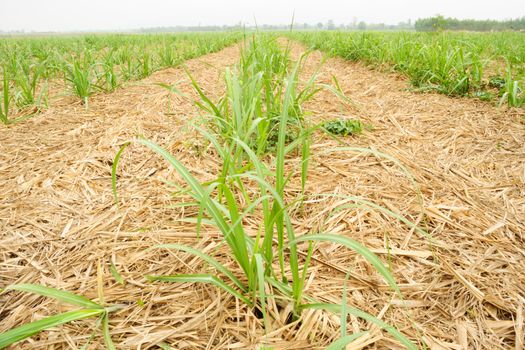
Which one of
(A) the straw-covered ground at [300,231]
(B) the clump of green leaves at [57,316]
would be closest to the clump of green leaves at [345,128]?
(A) the straw-covered ground at [300,231]

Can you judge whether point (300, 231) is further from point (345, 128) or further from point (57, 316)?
point (345, 128)

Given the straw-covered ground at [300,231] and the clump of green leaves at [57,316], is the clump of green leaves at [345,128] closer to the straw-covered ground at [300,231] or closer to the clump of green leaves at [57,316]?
the straw-covered ground at [300,231]

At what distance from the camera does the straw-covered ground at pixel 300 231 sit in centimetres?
68

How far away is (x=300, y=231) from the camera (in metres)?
0.97

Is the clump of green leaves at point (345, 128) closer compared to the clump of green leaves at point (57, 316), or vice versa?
the clump of green leaves at point (57, 316)

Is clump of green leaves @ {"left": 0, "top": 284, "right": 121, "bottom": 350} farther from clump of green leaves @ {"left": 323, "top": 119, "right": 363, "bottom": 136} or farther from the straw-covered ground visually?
clump of green leaves @ {"left": 323, "top": 119, "right": 363, "bottom": 136}

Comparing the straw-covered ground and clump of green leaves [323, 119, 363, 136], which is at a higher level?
clump of green leaves [323, 119, 363, 136]

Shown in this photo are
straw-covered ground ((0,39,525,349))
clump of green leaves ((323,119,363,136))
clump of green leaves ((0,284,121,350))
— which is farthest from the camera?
clump of green leaves ((323,119,363,136))

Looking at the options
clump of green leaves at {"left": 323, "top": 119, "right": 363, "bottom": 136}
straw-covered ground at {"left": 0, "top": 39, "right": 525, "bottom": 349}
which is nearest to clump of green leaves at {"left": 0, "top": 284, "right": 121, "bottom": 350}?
straw-covered ground at {"left": 0, "top": 39, "right": 525, "bottom": 349}

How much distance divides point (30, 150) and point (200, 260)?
4.31ft

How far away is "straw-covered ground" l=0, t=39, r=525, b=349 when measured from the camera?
0.68 meters

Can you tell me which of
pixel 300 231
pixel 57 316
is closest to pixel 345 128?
pixel 300 231

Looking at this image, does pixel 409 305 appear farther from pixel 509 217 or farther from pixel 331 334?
pixel 509 217

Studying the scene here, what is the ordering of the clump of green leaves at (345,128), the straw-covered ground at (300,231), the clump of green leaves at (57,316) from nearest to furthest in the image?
the clump of green leaves at (57,316) < the straw-covered ground at (300,231) < the clump of green leaves at (345,128)
